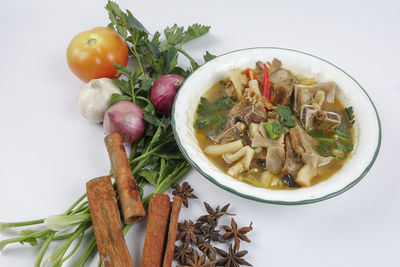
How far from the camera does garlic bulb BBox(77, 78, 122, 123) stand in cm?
345

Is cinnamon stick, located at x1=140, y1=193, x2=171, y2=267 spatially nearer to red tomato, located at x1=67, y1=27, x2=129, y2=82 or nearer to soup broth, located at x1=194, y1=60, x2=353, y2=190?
soup broth, located at x1=194, y1=60, x2=353, y2=190

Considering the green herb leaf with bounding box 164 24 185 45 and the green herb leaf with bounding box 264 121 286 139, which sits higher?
the green herb leaf with bounding box 164 24 185 45

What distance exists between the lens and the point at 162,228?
2.68 meters

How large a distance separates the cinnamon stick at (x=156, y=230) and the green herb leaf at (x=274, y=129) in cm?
105

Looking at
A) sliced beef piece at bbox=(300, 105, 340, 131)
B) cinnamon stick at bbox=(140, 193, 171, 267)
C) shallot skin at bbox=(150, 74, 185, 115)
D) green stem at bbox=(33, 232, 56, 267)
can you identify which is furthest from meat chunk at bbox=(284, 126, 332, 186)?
green stem at bbox=(33, 232, 56, 267)

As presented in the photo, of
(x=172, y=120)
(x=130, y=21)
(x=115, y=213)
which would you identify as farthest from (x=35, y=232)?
(x=130, y=21)

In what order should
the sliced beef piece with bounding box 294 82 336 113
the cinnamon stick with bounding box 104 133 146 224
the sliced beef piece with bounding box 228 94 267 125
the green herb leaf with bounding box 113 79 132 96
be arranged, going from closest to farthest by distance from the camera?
1. the cinnamon stick with bounding box 104 133 146 224
2. the sliced beef piece with bounding box 228 94 267 125
3. the sliced beef piece with bounding box 294 82 336 113
4. the green herb leaf with bounding box 113 79 132 96

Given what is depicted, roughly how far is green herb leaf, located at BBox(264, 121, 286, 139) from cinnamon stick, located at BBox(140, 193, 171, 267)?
1050 millimetres

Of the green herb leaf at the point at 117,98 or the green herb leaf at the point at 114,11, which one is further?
the green herb leaf at the point at 114,11

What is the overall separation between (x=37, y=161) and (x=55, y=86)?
3.38 feet

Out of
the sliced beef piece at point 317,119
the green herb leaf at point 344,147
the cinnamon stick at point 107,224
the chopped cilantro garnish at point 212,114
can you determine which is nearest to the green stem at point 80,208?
the cinnamon stick at point 107,224

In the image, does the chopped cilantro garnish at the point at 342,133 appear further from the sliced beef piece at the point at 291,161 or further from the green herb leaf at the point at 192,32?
the green herb leaf at the point at 192,32

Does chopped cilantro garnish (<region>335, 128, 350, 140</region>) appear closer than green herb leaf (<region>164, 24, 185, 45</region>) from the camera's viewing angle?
Yes

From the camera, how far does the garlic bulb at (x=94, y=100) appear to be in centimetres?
345
